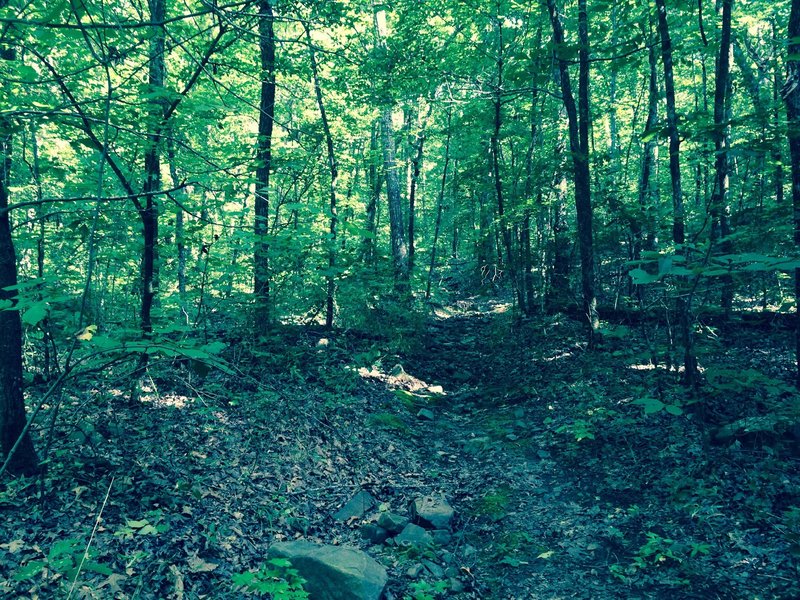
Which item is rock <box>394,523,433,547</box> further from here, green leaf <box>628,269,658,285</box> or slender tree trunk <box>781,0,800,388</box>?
slender tree trunk <box>781,0,800,388</box>

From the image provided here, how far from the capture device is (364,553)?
4.64 meters

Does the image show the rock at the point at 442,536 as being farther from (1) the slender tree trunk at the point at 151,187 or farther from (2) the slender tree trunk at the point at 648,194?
(2) the slender tree trunk at the point at 648,194

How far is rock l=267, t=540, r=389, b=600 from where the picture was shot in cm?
406

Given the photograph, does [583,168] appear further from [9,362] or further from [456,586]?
[9,362]

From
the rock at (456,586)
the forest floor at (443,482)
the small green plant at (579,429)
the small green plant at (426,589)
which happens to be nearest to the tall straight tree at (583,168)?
the forest floor at (443,482)

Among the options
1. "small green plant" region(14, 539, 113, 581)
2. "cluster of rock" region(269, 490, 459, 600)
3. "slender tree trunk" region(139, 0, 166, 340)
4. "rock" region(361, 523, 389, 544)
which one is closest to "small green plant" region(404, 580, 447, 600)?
"cluster of rock" region(269, 490, 459, 600)

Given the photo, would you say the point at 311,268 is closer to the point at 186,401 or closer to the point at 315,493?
the point at 186,401

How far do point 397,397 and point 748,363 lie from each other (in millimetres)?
6197

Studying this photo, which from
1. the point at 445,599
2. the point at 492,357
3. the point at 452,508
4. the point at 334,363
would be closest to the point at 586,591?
the point at 445,599

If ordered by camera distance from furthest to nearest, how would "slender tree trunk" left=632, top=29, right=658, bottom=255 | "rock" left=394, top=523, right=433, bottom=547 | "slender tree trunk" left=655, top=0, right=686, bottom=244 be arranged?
"slender tree trunk" left=632, top=29, right=658, bottom=255 → "slender tree trunk" left=655, top=0, right=686, bottom=244 → "rock" left=394, top=523, right=433, bottom=547

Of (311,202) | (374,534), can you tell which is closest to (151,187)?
(374,534)

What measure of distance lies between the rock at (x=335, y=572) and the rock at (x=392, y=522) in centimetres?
95

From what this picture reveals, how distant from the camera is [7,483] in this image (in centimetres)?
443

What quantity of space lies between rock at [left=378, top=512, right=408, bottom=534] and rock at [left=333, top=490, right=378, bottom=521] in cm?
34
